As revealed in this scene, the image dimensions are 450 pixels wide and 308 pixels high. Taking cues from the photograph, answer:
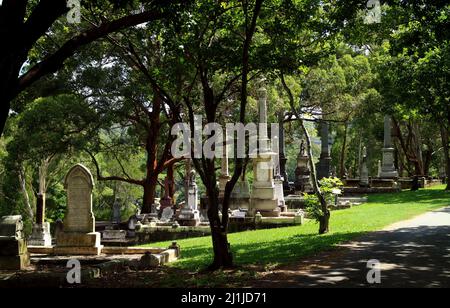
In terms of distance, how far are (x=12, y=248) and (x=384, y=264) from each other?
845 centimetres

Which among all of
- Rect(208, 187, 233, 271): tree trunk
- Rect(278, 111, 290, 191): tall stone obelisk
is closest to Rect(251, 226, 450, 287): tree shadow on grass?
Rect(208, 187, 233, 271): tree trunk

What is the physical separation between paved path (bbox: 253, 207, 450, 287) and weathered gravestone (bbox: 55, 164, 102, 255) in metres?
7.37

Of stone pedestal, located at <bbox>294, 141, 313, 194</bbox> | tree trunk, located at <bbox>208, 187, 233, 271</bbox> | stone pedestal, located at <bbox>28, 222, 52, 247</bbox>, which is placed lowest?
stone pedestal, located at <bbox>28, 222, 52, 247</bbox>

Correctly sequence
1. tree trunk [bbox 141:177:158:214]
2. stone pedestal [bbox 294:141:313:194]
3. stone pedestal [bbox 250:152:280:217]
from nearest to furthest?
1. stone pedestal [bbox 250:152:280:217]
2. tree trunk [bbox 141:177:158:214]
3. stone pedestal [bbox 294:141:313:194]

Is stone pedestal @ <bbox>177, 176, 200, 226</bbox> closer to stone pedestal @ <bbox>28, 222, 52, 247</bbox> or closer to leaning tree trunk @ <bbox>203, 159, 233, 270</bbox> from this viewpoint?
stone pedestal @ <bbox>28, 222, 52, 247</bbox>

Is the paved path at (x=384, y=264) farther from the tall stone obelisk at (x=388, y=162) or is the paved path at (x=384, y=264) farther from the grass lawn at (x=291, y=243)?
the tall stone obelisk at (x=388, y=162)

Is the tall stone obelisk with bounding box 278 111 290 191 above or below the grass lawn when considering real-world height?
above

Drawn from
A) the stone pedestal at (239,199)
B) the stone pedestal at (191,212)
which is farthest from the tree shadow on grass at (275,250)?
the stone pedestal at (239,199)

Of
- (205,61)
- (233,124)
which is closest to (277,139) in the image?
(233,124)

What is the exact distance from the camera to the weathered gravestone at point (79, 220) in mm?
14438

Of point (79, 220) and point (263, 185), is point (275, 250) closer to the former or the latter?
point (79, 220)

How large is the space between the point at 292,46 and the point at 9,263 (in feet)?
28.0

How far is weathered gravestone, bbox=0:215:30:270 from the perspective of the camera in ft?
37.8

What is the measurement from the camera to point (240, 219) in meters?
20.3
